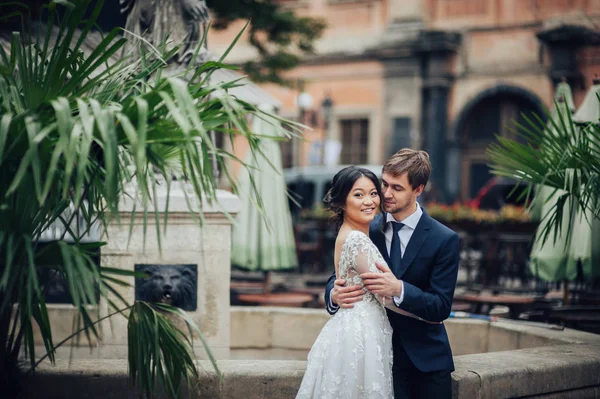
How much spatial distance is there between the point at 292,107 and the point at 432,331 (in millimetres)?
26081

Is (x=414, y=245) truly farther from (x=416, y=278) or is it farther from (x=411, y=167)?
(x=411, y=167)

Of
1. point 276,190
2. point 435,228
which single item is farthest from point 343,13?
point 435,228

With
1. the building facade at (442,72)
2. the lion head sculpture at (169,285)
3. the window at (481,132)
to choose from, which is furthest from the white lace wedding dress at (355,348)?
the window at (481,132)

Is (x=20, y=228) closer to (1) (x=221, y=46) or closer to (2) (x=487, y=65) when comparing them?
(2) (x=487, y=65)

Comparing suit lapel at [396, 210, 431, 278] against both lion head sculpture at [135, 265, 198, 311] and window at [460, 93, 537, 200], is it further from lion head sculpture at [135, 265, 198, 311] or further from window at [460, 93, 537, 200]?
window at [460, 93, 537, 200]

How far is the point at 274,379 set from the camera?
436cm

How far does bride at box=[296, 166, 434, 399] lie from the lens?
12.4 feet

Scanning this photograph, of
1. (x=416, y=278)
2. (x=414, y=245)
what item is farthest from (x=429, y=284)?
(x=414, y=245)

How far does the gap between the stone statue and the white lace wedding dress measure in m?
2.86

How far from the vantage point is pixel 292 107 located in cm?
2983

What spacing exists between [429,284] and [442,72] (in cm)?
2334

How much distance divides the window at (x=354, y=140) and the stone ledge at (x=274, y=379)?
24235 mm

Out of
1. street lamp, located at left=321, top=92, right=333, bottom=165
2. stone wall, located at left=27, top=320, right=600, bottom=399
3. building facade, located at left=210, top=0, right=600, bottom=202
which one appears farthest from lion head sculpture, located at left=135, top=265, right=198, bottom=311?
building facade, located at left=210, top=0, right=600, bottom=202

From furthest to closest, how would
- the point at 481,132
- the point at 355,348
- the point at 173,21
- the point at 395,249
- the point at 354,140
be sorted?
the point at 354,140 → the point at 481,132 → the point at 173,21 → the point at 395,249 → the point at 355,348
